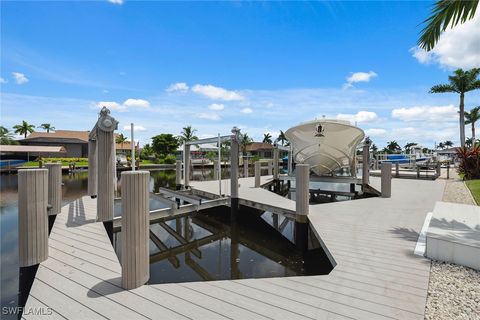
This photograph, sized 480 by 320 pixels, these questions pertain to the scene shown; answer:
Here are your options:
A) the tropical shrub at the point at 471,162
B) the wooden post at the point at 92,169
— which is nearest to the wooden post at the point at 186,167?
the wooden post at the point at 92,169

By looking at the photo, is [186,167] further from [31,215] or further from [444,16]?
[444,16]

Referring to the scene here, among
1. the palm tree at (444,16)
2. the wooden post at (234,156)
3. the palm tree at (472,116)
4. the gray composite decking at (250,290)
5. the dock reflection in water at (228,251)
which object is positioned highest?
the palm tree at (472,116)

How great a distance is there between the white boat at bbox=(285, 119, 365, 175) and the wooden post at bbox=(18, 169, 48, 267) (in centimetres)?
1082

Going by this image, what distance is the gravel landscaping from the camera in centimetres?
238

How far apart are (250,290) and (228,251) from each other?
138 inches

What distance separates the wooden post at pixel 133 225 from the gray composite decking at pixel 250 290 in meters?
0.18

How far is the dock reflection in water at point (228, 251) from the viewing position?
16.5ft

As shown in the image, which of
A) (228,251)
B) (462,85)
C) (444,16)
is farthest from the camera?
(462,85)

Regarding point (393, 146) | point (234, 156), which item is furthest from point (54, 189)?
point (393, 146)

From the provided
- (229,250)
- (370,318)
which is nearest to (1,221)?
(229,250)

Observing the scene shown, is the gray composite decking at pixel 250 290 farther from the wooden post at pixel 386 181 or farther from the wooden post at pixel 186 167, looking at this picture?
the wooden post at pixel 186 167

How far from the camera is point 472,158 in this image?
13.6 metres

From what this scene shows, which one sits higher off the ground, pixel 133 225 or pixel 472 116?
pixel 472 116

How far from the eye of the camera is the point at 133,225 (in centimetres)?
283
